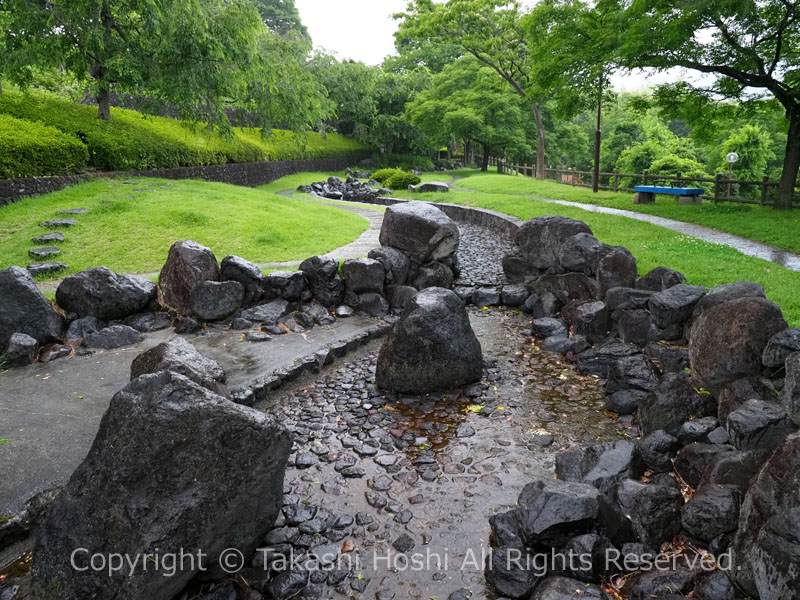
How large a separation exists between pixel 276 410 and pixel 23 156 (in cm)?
1256

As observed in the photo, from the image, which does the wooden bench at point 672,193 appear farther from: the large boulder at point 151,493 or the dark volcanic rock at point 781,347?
the large boulder at point 151,493

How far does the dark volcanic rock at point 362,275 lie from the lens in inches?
373

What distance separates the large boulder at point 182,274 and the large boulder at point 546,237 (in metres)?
5.91

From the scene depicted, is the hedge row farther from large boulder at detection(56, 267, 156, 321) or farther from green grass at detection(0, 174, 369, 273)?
large boulder at detection(56, 267, 156, 321)

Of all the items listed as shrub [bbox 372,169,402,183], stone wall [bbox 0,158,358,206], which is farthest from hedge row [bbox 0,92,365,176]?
shrub [bbox 372,169,402,183]

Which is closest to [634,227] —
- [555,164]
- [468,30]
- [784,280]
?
[784,280]

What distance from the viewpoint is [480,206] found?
19.4 metres

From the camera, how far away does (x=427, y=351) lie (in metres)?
6.58

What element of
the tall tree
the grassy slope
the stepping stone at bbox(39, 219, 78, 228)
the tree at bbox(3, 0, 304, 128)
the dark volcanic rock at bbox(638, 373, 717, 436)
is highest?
the tall tree

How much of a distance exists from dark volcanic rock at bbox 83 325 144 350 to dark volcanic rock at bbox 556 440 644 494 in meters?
5.89

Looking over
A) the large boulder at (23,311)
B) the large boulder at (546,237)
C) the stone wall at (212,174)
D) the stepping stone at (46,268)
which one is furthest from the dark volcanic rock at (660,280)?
the stone wall at (212,174)

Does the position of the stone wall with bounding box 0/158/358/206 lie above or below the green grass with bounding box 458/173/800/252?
above

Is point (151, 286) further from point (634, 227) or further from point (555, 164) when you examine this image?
point (555, 164)

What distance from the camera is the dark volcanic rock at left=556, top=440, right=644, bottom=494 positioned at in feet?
14.9
